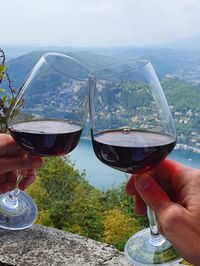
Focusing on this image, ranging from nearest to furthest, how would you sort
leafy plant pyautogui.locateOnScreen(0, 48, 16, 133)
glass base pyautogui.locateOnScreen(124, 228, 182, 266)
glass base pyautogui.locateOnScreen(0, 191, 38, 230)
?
glass base pyautogui.locateOnScreen(124, 228, 182, 266)
glass base pyautogui.locateOnScreen(0, 191, 38, 230)
leafy plant pyautogui.locateOnScreen(0, 48, 16, 133)

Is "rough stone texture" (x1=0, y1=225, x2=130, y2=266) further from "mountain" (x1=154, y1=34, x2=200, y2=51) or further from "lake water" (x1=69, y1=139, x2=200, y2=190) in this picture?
"mountain" (x1=154, y1=34, x2=200, y2=51)

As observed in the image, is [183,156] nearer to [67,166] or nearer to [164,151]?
[164,151]

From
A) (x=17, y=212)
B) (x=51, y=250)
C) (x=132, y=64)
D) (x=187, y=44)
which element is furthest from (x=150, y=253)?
(x=187, y=44)

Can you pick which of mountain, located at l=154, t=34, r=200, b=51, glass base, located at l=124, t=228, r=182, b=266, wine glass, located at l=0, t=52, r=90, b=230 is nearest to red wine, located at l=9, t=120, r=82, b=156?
wine glass, located at l=0, t=52, r=90, b=230

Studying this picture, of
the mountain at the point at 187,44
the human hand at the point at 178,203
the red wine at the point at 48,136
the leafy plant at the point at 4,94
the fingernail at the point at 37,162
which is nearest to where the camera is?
the human hand at the point at 178,203

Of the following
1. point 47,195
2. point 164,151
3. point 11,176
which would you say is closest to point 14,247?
point 11,176

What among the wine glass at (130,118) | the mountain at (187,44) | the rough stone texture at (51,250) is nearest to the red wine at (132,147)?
the wine glass at (130,118)

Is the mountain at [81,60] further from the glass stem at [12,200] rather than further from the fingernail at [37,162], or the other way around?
the glass stem at [12,200]
